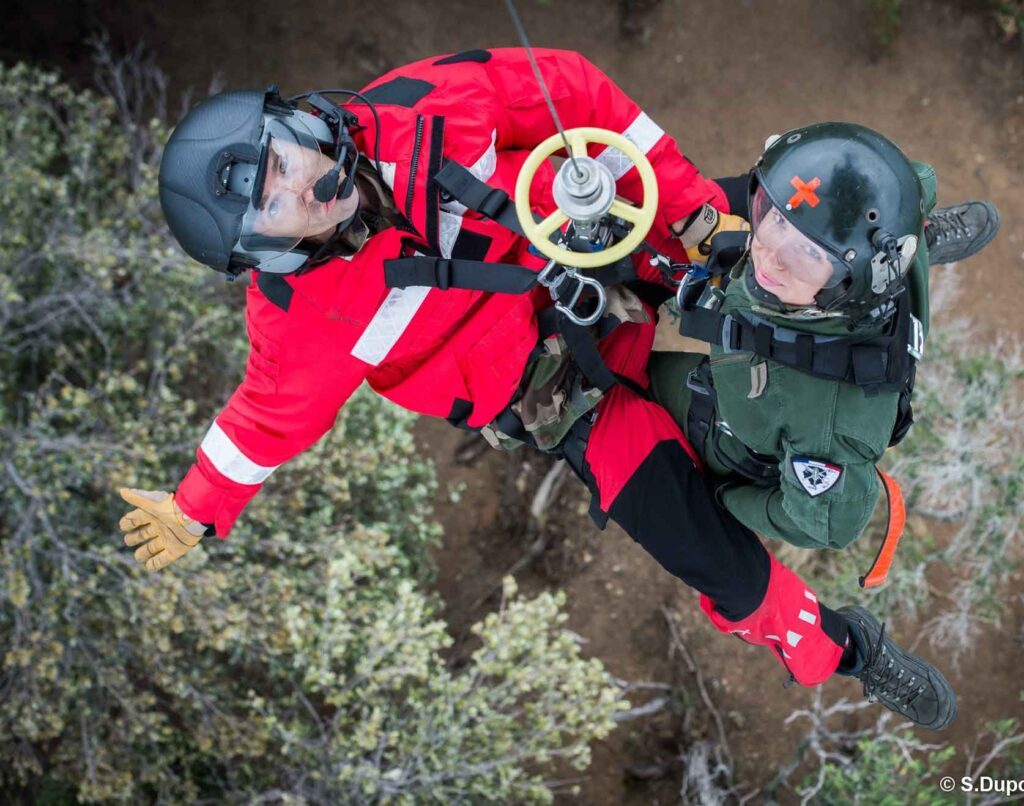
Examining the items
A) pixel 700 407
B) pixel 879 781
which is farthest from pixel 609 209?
pixel 879 781

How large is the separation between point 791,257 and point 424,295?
1.18 meters

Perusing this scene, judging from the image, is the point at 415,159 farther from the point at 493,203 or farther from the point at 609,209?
the point at 609,209

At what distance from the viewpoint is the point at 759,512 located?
124 inches

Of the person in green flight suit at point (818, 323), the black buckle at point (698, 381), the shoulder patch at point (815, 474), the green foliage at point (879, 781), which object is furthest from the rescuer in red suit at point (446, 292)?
the green foliage at point (879, 781)

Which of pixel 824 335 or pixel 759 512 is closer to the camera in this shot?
pixel 824 335

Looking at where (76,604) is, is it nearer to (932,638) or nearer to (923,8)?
(932,638)

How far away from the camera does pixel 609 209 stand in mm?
2490

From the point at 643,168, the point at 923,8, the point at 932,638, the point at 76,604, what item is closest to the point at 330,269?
the point at 643,168

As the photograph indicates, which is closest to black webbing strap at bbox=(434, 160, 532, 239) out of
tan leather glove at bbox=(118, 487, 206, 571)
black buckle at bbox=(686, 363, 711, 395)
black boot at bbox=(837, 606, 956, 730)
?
black buckle at bbox=(686, 363, 711, 395)

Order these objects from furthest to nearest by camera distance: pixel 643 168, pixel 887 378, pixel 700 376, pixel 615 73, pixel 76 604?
1. pixel 615 73
2. pixel 76 604
3. pixel 700 376
4. pixel 887 378
5. pixel 643 168

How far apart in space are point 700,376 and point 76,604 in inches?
130

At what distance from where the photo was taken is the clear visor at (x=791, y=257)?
257cm

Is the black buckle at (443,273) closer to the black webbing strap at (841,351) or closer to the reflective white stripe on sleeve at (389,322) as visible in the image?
the reflective white stripe on sleeve at (389,322)

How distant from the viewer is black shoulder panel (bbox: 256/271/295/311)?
3.01 metres
